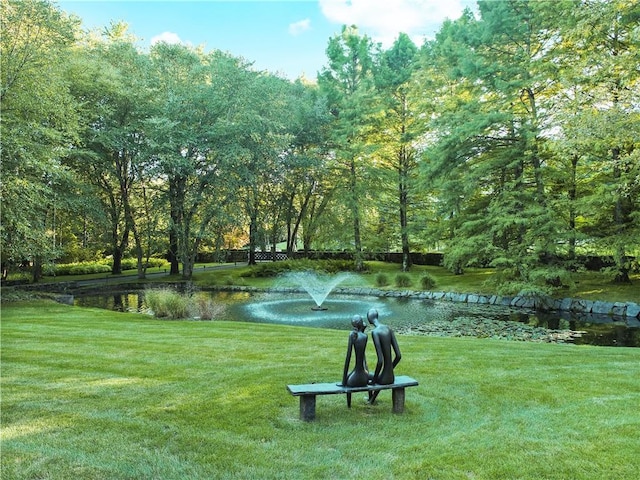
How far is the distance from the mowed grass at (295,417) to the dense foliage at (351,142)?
19.5 ft

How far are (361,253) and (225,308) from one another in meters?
12.9

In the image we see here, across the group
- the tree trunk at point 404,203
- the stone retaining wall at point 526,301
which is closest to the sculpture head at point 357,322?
the stone retaining wall at point 526,301

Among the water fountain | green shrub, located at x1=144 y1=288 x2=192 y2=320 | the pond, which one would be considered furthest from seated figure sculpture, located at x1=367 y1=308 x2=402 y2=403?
the water fountain

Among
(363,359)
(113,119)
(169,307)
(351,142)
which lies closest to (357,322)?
(363,359)

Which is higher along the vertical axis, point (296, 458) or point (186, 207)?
point (186, 207)

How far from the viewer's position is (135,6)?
10.4 metres

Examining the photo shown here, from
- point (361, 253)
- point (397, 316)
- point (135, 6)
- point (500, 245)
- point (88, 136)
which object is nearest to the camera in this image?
point (135, 6)

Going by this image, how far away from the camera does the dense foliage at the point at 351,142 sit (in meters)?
12.0

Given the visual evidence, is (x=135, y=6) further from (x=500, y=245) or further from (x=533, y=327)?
(x=500, y=245)

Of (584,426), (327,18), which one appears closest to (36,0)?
(327,18)

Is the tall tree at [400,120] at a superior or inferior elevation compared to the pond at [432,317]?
superior

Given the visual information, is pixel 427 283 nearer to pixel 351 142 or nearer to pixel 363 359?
pixel 351 142

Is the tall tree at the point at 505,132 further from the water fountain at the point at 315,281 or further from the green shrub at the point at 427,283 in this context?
the water fountain at the point at 315,281

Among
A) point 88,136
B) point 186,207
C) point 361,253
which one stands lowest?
point 361,253
